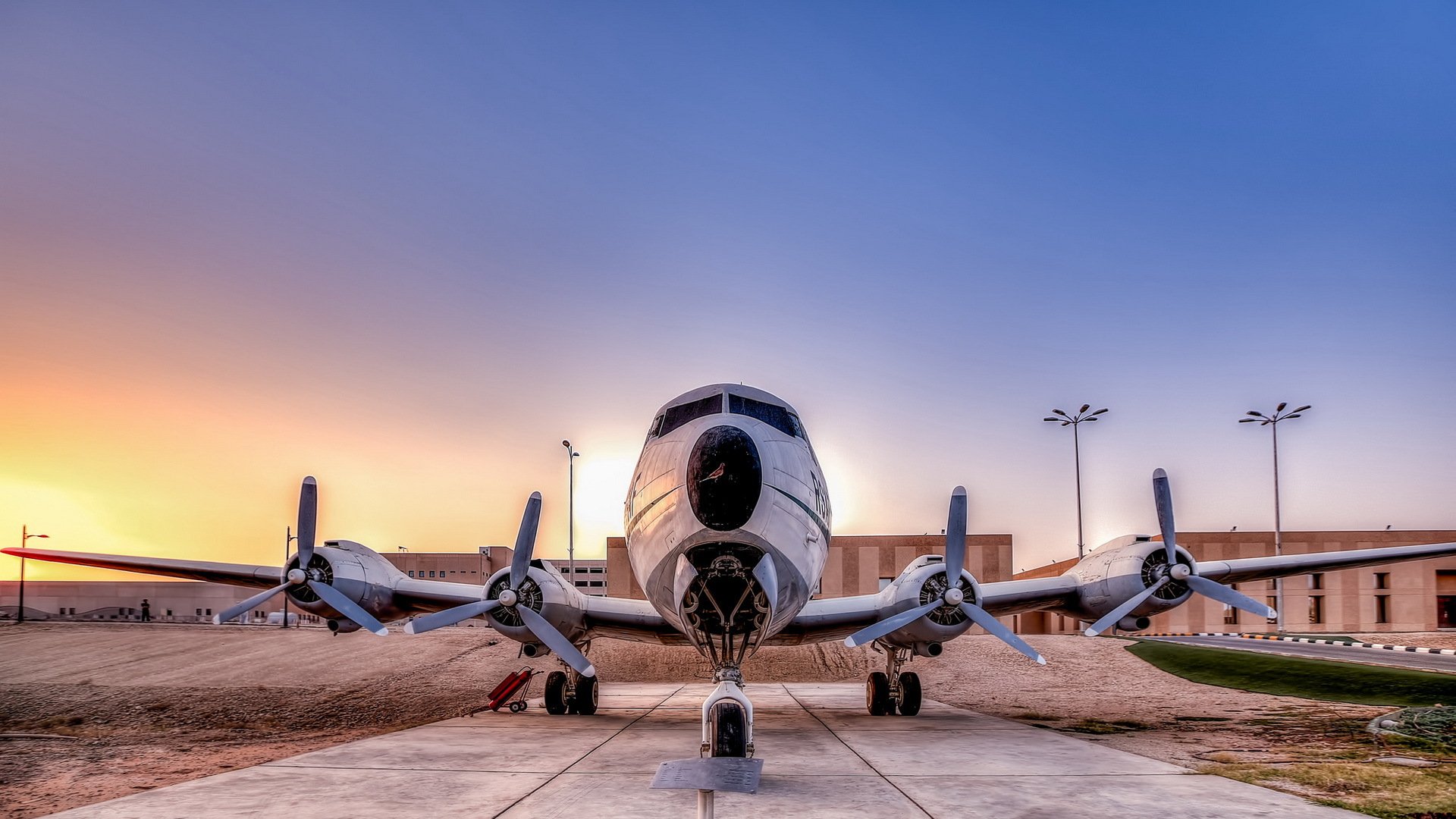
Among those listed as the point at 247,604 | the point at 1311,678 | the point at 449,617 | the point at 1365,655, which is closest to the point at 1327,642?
the point at 1365,655

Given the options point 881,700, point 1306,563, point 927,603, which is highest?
point 1306,563

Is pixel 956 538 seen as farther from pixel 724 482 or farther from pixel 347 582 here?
pixel 347 582

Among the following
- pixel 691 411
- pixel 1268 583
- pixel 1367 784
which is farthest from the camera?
pixel 1268 583

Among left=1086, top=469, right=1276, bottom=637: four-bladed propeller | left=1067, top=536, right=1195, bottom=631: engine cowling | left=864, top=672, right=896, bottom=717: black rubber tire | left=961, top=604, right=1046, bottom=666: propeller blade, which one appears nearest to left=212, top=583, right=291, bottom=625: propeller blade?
left=864, top=672, right=896, bottom=717: black rubber tire

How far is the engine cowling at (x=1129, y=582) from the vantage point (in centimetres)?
1476

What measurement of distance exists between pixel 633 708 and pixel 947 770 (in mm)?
9788

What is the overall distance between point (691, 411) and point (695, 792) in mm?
3988

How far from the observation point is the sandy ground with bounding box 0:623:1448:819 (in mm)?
Result: 11922

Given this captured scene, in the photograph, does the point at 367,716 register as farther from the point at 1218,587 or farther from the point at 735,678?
the point at 1218,587

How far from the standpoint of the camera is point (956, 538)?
12.7 meters

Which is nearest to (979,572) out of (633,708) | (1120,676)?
(1120,676)

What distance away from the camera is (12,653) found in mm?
34406

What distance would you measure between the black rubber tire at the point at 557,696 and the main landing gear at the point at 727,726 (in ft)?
30.1

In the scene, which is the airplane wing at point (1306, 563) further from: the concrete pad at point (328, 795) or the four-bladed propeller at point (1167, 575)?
the concrete pad at point (328, 795)
